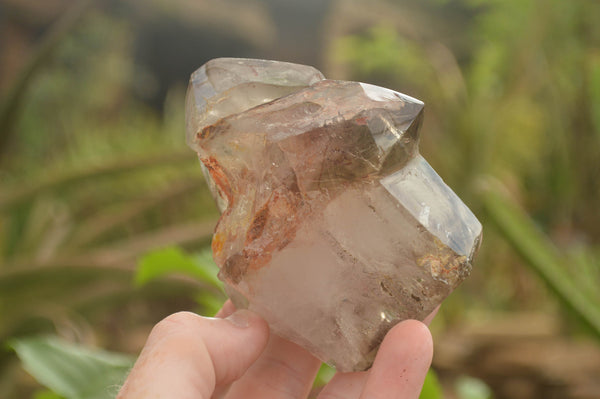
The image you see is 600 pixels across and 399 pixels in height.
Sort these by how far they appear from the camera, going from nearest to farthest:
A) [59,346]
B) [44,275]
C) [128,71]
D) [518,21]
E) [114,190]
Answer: [59,346]
[44,275]
[114,190]
[128,71]
[518,21]

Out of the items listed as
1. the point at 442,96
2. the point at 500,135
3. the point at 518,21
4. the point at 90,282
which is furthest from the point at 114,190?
the point at 518,21

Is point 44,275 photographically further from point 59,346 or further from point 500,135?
point 500,135

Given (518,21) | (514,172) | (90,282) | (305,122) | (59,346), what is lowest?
(514,172)

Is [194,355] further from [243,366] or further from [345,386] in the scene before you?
[345,386]

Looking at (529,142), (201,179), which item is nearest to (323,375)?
(201,179)

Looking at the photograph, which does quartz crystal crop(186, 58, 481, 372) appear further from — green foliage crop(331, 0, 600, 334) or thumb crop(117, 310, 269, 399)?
green foliage crop(331, 0, 600, 334)

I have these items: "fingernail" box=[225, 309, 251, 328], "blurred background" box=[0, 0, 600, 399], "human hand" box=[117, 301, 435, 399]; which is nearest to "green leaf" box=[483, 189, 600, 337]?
"blurred background" box=[0, 0, 600, 399]
